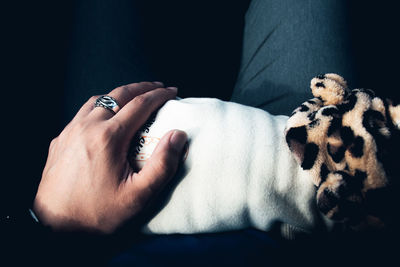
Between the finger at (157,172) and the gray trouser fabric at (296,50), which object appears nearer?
the finger at (157,172)

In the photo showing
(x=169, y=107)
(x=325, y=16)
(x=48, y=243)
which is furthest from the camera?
(x=325, y=16)

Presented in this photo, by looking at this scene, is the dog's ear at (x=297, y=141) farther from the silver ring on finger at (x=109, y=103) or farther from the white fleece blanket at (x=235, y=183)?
the silver ring on finger at (x=109, y=103)

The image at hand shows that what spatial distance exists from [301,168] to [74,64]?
0.80 metres

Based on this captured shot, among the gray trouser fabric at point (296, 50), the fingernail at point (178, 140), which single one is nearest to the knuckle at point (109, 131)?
the fingernail at point (178, 140)

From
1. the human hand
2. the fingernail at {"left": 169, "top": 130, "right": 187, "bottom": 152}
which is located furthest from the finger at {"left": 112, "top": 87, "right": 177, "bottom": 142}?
the fingernail at {"left": 169, "top": 130, "right": 187, "bottom": 152}

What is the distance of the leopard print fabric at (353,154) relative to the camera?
1.43 ft

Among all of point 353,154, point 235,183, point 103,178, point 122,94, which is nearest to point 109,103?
point 122,94

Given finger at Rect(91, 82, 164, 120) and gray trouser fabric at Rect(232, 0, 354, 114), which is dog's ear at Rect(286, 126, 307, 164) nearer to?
gray trouser fabric at Rect(232, 0, 354, 114)

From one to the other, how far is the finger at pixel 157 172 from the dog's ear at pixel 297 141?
212mm

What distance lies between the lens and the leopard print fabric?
1.43 ft

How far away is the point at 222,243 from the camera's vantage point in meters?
0.53

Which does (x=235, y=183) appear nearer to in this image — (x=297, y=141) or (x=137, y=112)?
(x=297, y=141)

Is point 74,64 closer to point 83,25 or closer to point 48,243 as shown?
point 83,25

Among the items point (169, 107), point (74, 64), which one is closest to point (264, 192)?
point (169, 107)
